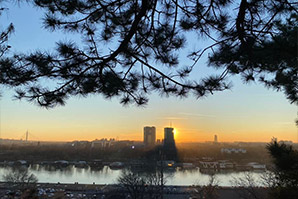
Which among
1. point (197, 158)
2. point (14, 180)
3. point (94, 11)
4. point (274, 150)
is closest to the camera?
point (94, 11)

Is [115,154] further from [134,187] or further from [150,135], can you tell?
[134,187]

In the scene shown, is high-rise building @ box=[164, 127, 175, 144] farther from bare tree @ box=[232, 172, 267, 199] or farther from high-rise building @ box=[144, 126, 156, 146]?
bare tree @ box=[232, 172, 267, 199]

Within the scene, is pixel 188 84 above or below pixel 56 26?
below

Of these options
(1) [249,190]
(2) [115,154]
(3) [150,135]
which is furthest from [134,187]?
(2) [115,154]

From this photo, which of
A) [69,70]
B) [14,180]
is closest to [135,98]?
[69,70]

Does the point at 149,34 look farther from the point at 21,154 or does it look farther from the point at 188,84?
the point at 21,154

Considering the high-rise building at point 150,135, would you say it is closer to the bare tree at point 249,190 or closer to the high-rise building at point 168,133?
the high-rise building at point 168,133

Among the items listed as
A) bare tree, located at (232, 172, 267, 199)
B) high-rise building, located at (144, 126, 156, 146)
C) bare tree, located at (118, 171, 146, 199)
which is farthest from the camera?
high-rise building, located at (144, 126, 156, 146)

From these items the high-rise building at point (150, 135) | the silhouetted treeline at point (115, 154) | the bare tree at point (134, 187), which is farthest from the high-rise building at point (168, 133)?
the silhouetted treeline at point (115, 154)

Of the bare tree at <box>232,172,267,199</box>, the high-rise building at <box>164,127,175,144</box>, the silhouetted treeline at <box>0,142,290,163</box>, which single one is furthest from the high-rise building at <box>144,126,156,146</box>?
the bare tree at <box>232,172,267,199</box>
